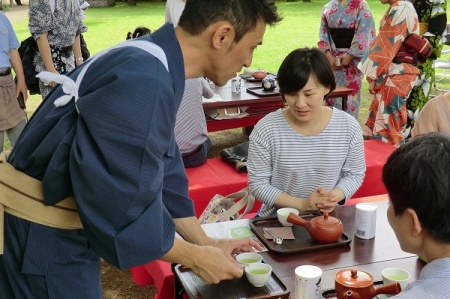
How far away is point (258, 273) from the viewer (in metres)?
1.75

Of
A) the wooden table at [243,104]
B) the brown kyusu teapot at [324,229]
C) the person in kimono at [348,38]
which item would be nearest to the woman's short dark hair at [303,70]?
the brown kyusu teapot at [324,229]

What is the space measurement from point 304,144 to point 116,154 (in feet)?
4.99

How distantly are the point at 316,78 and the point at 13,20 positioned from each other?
17376 millimetres

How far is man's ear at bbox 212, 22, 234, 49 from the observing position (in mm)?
1453

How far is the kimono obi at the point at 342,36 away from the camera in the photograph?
5.79 meters

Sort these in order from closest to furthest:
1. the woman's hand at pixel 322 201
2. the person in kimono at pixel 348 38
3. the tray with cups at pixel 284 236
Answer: the tray with cups at pixel 284 236
the woman's hand at pixel 322 201
the person in kimono at pixel 348 38

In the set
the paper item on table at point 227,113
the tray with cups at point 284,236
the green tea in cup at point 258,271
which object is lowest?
the paper item on table at point 227,113

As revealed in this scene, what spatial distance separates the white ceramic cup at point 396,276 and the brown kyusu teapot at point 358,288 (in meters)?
0.10

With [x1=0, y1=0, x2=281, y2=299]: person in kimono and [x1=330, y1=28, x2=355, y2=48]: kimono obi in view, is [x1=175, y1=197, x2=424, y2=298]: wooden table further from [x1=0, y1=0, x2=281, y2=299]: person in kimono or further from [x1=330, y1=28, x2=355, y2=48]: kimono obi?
[x1=330, y1=28, x2=355, y2=48]: kimono obi

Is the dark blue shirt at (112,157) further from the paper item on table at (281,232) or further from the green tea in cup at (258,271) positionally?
the paper item on table at (281,232)

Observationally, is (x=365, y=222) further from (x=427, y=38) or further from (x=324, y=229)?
(x=427, y=38)

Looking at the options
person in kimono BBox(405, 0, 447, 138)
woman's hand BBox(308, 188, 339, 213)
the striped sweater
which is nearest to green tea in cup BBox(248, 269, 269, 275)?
woman's hand BBox(308, 188, 339, 213)

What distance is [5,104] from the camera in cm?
455

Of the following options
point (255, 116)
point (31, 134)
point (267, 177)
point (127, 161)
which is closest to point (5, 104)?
point (255, 116)
